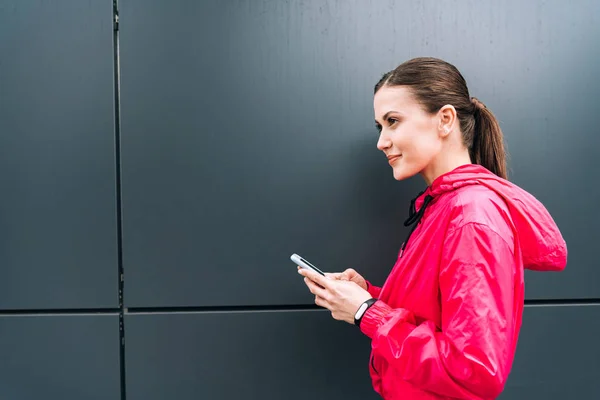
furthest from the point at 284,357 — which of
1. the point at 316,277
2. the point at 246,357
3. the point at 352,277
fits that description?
the point at 316,277

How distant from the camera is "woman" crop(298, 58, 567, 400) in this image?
2.92ft

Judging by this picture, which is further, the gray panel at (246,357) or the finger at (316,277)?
the gray panel at (246,357)

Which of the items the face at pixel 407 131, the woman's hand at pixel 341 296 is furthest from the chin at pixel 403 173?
the woman's hand at pixel 341 296

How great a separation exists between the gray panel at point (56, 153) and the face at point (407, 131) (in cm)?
104

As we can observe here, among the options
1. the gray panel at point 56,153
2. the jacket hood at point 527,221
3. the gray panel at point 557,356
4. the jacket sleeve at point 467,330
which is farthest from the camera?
→ the gray panel at point 557,356

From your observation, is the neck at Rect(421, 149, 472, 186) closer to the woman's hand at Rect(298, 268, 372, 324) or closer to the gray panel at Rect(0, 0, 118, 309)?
the woman's hand at Rect(298, 268, 372, 324)

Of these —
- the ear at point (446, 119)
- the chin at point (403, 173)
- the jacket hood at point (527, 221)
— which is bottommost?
the jacket hood at point (527, 221)

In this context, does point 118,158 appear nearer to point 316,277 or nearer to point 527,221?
point 316,277

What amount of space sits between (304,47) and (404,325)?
3.63 ft

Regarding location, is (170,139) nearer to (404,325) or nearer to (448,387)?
(404,325)

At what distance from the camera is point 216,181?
61.3 inches

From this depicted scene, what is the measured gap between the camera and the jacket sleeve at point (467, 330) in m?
0.87

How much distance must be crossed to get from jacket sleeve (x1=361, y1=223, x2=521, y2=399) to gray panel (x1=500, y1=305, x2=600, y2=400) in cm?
82

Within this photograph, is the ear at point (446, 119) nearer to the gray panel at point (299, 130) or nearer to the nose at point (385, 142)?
the nose at point (385, 142)
